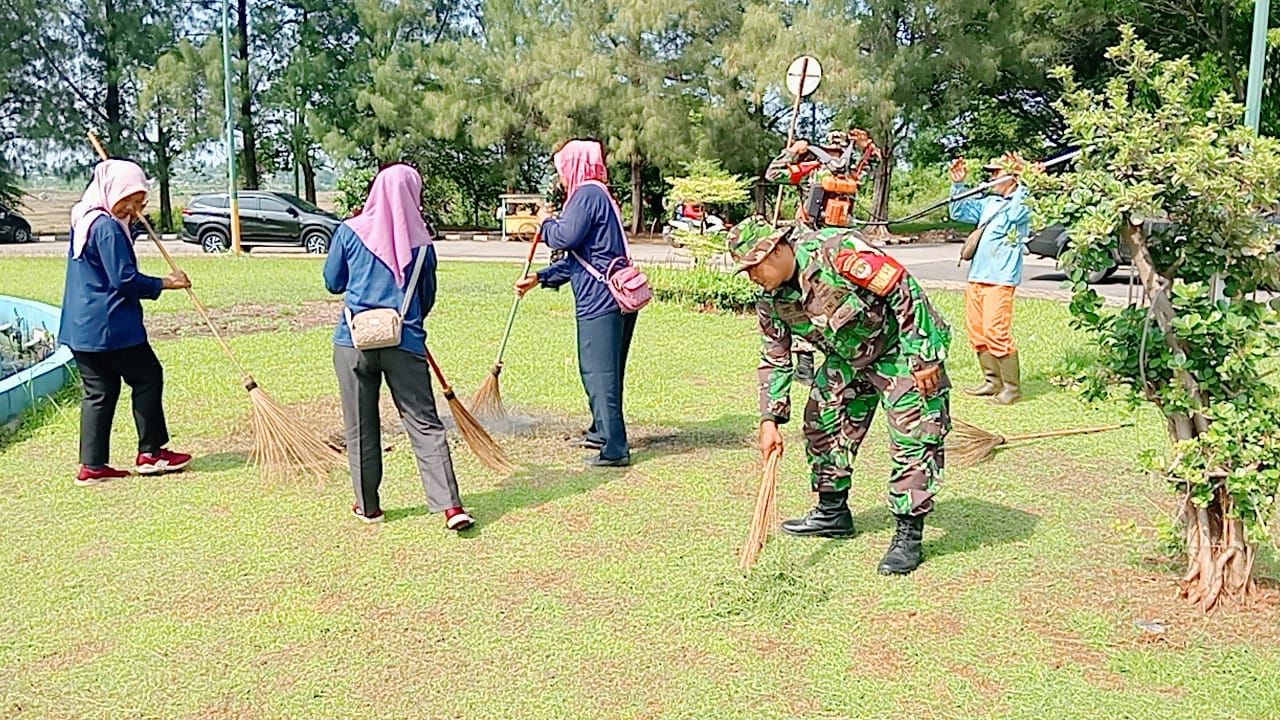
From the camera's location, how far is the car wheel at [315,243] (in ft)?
73.3

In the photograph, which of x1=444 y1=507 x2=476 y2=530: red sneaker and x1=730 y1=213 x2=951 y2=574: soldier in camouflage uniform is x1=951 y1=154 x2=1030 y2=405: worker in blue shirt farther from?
x1=444 y1=507 x2=476 y2=530: red sneaker

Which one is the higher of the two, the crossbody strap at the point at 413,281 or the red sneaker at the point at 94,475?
the crossbody strap at the point at 413,281

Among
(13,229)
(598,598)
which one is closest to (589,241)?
(598,598)

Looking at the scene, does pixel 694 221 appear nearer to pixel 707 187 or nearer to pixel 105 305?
pixel 707 187

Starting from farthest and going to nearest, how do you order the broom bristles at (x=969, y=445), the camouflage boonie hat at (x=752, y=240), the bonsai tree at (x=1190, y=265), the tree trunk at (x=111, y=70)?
1. the tree trunk at (x=111, y=70)
2. the broom bristles at (x=969, y=445)
3. the camouflage boonie hat at (x=752, y=240)
4. the bonsai tree at (x=1190, y=265)

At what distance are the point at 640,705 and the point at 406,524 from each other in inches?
73.4

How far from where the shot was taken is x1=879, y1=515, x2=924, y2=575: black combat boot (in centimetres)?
410

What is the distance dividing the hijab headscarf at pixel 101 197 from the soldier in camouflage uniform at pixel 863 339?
2.99m

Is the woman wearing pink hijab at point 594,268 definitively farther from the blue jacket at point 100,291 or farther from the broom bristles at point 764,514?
the blue jacket at point 100,291

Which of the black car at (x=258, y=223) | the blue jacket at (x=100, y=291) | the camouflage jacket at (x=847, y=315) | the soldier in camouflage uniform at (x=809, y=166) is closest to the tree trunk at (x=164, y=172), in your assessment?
the black car at (x=258, y=223)

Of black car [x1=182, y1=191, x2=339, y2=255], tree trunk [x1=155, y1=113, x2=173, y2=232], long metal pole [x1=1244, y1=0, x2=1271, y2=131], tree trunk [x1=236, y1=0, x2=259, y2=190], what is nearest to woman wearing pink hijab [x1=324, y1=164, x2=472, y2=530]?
long metal pole [x1=1244, y1=0, x2=1271, y2=131]

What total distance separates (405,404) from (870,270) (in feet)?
6.54

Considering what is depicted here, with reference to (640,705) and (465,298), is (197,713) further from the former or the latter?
(465,298)

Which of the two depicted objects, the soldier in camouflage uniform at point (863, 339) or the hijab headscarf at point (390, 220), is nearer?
A: the soldier in camouflage uniform at point (863, 339)
